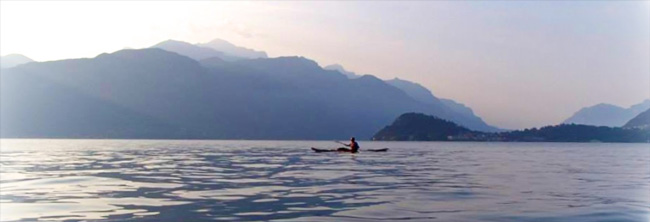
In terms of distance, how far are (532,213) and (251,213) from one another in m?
9.75

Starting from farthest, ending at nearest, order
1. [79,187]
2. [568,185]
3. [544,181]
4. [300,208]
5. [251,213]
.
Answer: [544,181] < [568,185] < [79,187] < [300,208] < [251,213]

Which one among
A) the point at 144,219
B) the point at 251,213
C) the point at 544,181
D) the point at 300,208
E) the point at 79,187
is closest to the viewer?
the point at 144,219

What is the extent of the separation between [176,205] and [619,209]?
1633cm

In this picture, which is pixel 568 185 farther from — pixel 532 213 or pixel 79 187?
pixel 79 187

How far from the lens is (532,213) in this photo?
24.4m

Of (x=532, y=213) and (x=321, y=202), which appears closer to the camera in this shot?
(x=532, y=213)

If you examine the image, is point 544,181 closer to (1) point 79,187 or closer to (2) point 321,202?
(2) point 321,202

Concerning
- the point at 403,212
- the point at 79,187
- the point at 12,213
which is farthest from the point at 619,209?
the point at 79,187

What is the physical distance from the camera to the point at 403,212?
78.4ft

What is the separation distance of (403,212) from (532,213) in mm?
4576

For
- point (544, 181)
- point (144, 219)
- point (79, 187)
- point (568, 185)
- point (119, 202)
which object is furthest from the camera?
point (544, 181)

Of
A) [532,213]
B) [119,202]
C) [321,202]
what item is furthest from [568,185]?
[119,202]

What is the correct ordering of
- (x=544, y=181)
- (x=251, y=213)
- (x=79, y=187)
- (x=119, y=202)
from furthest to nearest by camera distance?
(x=544, y=181) < (x=79, y=187) < (x=119, y=202) < (x=251, y=213)

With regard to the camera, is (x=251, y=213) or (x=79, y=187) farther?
(x=79, y=187)
